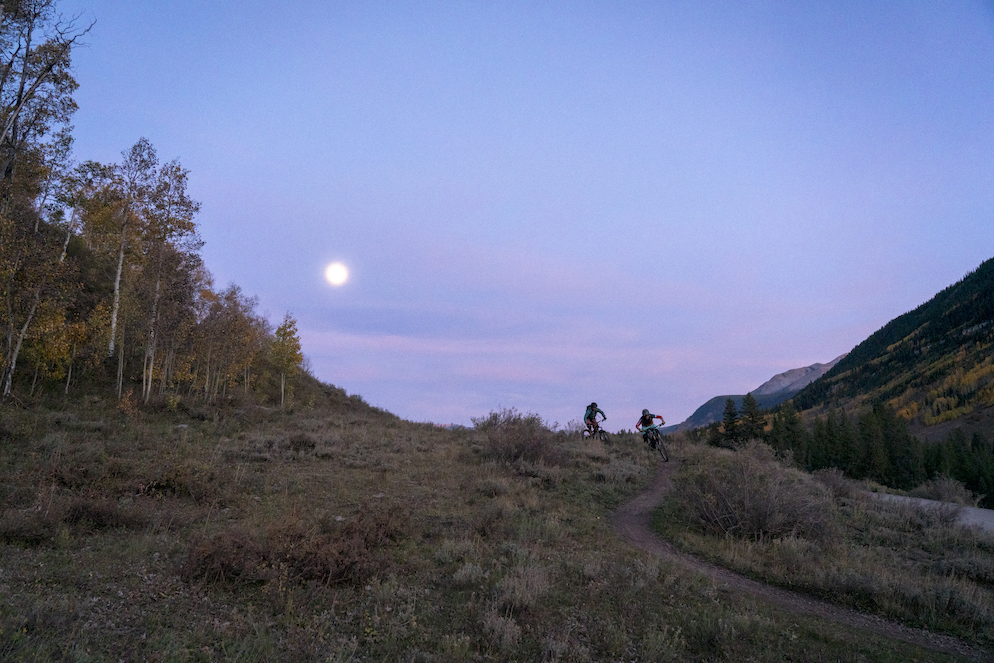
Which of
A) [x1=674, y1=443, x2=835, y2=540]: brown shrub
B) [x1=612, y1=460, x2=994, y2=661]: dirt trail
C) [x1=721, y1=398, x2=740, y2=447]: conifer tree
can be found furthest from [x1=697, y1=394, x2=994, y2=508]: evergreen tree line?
[x1=612, y1=460, x2=994, y2=661]: dirt trail

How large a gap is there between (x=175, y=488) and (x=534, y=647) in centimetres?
888

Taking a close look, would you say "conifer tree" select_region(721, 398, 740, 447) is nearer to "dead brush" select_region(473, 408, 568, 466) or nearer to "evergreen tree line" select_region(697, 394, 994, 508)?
"evergreen tree line" select_region(697, 394, 994, 508)

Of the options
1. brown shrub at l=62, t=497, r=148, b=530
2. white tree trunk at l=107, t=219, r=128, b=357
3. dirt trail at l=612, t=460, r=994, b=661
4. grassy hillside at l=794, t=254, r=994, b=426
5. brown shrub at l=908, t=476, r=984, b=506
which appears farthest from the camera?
grassy hillside at l=794, t=254, r=994, b=426

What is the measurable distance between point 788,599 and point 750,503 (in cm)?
321

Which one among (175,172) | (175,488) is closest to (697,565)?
(175,488)

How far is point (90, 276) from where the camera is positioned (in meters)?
26.9

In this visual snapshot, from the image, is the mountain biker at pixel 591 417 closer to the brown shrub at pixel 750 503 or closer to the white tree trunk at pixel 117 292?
the brown shrub at pixel 750 503

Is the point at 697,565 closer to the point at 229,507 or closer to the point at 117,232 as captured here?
the point at 229,507

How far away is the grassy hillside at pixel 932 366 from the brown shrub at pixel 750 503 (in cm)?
12902

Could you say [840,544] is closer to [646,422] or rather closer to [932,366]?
[646,422]

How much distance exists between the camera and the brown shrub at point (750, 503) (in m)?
10.3

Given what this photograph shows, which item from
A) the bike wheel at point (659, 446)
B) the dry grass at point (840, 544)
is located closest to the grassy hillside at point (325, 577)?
the dry grass at point (840, 544)

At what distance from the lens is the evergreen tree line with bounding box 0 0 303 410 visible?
47.5 feet

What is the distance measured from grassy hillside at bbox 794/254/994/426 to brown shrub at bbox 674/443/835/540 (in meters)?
129
